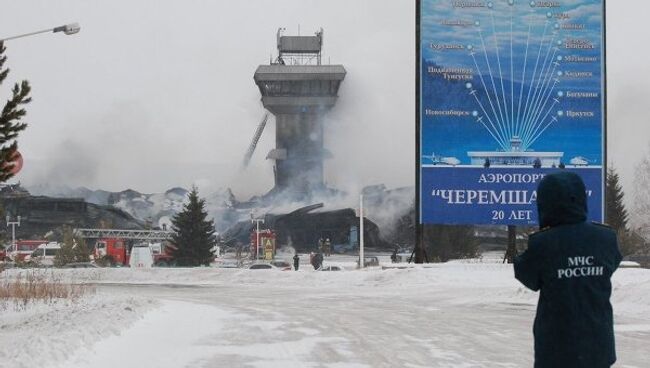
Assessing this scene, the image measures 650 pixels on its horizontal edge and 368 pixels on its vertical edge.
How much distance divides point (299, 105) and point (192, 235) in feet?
254

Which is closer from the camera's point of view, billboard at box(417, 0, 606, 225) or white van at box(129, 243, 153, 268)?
billboard at box(417, 0, 606, 225)

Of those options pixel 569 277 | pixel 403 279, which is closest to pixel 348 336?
pixel 569 277

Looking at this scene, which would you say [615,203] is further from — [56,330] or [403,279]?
[56,330]

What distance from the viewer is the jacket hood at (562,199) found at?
3857 mm

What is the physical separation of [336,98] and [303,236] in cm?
2775

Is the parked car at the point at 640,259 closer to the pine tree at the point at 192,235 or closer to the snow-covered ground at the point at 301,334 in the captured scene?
the snow-covered ground at the point at 301,334

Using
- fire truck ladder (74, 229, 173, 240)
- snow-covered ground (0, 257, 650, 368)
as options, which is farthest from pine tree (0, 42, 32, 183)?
fire truck ladder (74, 229, 173, 240)

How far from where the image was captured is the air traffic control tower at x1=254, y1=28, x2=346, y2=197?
5891 inches

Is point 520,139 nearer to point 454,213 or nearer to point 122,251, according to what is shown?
point 454,213

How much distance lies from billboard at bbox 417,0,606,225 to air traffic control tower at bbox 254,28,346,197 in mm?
113647

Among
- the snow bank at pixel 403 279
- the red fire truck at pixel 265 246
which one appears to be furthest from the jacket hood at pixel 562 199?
the red fire truck at pixel 265 246

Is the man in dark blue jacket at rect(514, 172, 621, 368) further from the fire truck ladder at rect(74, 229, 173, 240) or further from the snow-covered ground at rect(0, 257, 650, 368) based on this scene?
the fire truck ladder at rect(74, 229, 173, 240)

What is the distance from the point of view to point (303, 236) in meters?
142

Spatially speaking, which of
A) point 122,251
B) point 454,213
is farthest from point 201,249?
point 454,213
